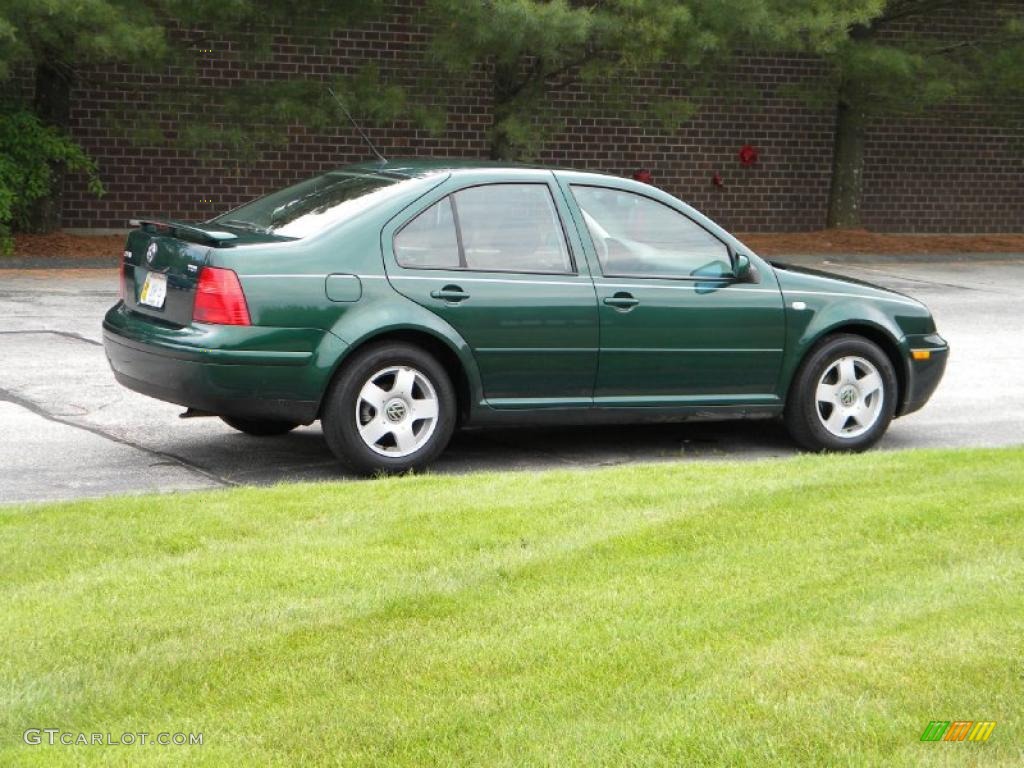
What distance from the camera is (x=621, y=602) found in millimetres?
5281

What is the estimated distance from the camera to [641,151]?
77.9 ft

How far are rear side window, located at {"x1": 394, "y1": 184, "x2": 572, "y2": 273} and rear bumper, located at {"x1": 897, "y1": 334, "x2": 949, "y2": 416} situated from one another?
2.16 metres

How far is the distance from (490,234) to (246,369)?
1516mm

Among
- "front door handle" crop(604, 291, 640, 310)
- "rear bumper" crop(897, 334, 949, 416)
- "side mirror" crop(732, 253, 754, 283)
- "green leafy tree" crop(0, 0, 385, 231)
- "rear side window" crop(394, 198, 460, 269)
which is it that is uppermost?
"green leafy tree" crop(0, 0, 385, 231)

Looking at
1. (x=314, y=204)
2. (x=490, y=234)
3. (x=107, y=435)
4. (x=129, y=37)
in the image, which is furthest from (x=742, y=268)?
(x=129, y=37)

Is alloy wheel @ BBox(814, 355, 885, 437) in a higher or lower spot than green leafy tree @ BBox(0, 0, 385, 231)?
lower

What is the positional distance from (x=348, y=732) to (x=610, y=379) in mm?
4652

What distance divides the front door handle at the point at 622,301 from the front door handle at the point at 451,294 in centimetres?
81

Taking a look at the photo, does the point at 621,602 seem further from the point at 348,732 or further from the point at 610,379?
the point at 610,379

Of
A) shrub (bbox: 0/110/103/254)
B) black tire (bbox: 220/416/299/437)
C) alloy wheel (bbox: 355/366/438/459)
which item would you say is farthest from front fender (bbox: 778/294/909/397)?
shrub (bbox: 0/110/103/254)

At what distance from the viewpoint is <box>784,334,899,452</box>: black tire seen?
Result: 29.7 feet

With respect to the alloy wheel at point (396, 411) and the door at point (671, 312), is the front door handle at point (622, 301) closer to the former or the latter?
the door at point (671, 312)

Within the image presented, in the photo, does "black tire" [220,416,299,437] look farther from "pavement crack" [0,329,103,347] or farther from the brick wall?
the brick wall

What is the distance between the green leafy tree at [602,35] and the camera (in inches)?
698
